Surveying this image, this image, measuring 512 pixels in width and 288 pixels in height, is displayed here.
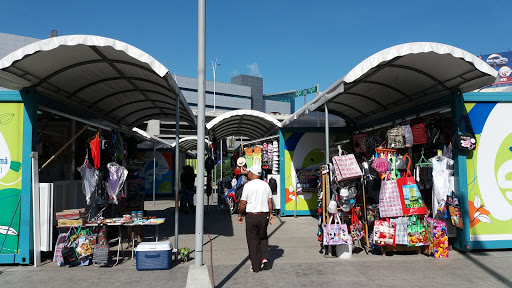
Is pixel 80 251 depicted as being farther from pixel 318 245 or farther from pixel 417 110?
pixel 417 110

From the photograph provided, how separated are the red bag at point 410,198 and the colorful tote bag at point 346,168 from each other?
0.77 metres

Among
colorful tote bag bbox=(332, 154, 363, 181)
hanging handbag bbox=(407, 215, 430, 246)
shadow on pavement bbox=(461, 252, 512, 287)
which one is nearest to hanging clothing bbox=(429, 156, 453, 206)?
hanging handbag bbox=(407, 215, 430, 246)

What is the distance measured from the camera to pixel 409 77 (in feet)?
23.3

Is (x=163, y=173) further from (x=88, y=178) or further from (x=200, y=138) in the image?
(x=200, y=138)

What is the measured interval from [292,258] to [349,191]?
1604 millimetres

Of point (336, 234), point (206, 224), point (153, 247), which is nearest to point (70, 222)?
point (153, 247)

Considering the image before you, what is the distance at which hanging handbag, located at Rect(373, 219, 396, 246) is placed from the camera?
6477mm

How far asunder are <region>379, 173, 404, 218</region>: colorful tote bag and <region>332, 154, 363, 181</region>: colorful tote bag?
524 millimetres

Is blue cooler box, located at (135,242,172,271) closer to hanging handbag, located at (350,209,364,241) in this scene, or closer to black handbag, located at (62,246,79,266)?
black handbag, located at (62,246,79,266)

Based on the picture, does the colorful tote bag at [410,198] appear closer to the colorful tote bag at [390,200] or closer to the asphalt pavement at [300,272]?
the colorful tote bag at [390,200]

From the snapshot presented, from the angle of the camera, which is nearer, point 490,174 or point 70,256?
point 70,256

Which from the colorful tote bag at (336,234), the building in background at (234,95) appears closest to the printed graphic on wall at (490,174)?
the colorful tote bag at (336,234)

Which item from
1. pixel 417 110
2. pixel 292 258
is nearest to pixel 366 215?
pixel 292 258

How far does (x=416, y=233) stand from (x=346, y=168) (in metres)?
1.68
